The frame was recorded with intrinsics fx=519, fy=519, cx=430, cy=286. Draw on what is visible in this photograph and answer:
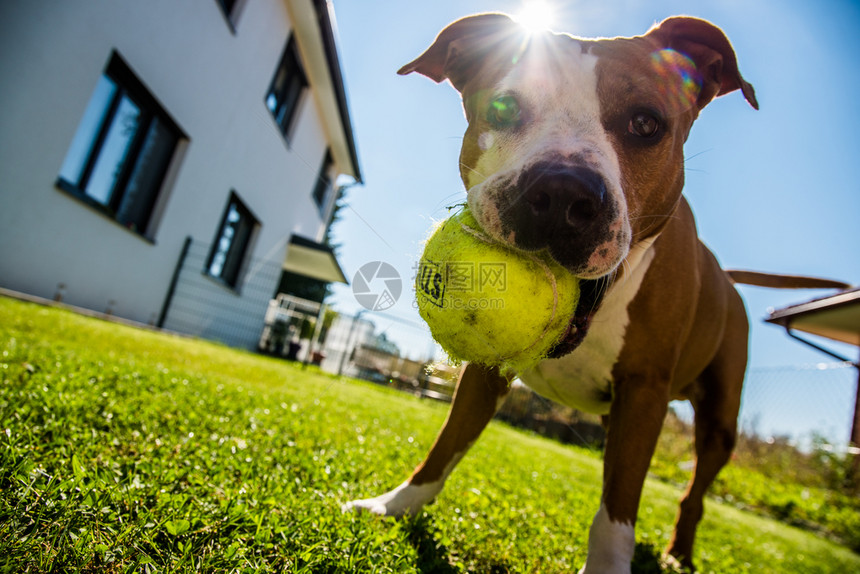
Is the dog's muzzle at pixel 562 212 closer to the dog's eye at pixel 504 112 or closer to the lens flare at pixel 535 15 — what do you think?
the dog's eye at pixel 504 112

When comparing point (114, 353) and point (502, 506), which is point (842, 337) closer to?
point (502, 506)

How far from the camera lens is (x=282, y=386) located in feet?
16.3

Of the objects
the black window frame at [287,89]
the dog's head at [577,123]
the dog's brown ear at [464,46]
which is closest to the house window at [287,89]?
the black window frame at [287,89]

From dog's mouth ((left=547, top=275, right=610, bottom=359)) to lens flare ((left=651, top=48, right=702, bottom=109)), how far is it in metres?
0.84

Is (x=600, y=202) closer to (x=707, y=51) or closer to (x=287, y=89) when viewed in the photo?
(x=707, y=51)

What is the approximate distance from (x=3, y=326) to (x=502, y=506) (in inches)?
139

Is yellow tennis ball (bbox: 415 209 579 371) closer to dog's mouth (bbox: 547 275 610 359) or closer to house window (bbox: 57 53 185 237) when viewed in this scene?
dog's mouth (bbox: 547 275 610 359)

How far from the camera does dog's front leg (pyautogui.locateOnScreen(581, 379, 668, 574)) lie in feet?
5.49

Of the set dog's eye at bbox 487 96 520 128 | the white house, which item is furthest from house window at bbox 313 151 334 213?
dog's eye at bbox 487 96 520 128

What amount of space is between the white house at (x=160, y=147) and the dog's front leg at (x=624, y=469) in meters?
5.73

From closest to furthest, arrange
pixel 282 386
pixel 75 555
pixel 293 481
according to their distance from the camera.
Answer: pixel 75 555, pixel 293 481, pixel 282 386

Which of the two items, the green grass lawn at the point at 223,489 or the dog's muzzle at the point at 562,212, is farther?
the dog's muzzle at the point at 562,212

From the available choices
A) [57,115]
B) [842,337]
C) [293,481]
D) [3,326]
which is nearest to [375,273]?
[293,481]

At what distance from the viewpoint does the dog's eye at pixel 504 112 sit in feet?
6.34
